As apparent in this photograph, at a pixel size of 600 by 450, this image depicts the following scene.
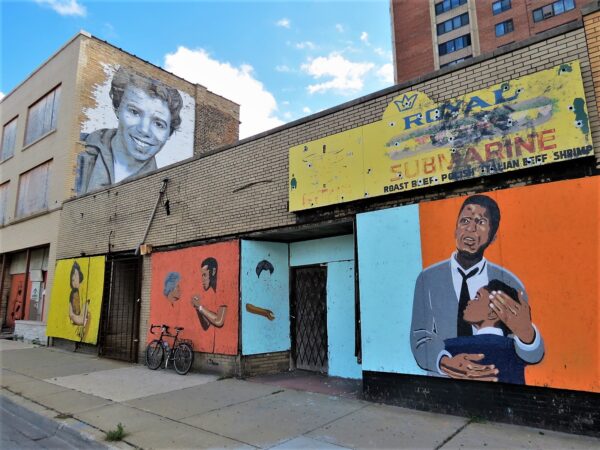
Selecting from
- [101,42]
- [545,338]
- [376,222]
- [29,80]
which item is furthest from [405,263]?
[29,80]

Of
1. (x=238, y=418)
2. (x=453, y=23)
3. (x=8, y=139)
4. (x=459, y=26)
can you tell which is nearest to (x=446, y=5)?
(x=453, y=23)

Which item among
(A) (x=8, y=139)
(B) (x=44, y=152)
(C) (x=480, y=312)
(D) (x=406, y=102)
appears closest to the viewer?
(C) (x=480, y=312)

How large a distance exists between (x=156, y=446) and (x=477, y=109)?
→ 6062mm

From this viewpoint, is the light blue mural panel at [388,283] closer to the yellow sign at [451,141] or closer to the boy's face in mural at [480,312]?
the yellow sign at [451,141]

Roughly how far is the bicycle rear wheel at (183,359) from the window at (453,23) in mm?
53867

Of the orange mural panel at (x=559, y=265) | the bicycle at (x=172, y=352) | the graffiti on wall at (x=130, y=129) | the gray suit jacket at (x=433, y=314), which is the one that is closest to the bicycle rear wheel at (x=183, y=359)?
the bicycle at (x=172, y=352)

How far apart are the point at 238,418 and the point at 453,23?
2238 inches

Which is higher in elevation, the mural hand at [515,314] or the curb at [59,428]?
the mural hand at [515,314]

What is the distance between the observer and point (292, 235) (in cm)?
871

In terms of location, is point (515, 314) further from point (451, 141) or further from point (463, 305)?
point (451, 141)

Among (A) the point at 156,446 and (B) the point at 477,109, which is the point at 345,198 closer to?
(B) the point at 477,109

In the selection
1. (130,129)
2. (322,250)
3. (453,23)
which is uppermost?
(453,23)

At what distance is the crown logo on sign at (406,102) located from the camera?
21.6ft

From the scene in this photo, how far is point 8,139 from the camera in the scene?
2175cm
